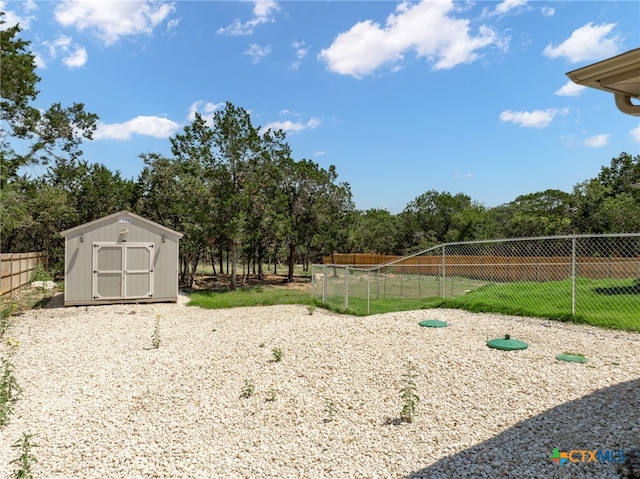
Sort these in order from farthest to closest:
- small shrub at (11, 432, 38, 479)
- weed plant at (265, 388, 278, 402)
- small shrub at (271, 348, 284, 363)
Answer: small shrub at (271, 348, 284, 363) < weed plant at (265, 388, 278, 402) < small shrub at (11, 432, 38, 479)

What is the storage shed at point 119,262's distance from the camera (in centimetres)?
1211

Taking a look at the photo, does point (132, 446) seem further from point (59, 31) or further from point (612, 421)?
point (59, 31)

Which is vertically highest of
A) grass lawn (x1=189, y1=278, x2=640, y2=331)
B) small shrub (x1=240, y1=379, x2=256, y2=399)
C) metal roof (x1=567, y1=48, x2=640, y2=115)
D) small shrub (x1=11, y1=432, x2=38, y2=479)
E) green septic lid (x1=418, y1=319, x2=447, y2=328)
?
metal roof (x1=567, y1=48, x2=640, y2=115)

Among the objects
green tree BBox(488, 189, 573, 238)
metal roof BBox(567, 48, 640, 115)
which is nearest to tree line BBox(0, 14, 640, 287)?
green tree BBox(488, 189, 573, 238)

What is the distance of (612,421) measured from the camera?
11.4 feet

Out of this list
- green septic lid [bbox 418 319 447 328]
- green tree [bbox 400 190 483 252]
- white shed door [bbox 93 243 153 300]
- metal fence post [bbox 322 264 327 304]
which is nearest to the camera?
green septic lid [bbox 418 319 447 328]

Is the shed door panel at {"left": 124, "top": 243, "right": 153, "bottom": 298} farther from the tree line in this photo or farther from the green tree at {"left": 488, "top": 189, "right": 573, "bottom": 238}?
the green tree at {"left": 488, "top": 189, "right": 573, "bottom": 238}

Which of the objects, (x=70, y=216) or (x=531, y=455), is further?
(x=70, y=216)

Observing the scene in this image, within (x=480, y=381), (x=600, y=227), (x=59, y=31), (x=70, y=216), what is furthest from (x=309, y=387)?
(x=600, y=227)

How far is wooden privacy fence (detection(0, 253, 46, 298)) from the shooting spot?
1206cm

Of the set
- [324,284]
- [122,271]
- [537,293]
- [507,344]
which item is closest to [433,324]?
[507,344]

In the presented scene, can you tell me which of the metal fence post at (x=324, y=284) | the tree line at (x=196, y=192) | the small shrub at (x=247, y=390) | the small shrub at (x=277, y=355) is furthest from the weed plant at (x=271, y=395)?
the tree line at (x=196, y=192)

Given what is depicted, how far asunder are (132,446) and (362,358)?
302 centimetres

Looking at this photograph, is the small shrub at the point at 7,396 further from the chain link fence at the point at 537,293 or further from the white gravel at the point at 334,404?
the chain link fence at the point at 537,293
